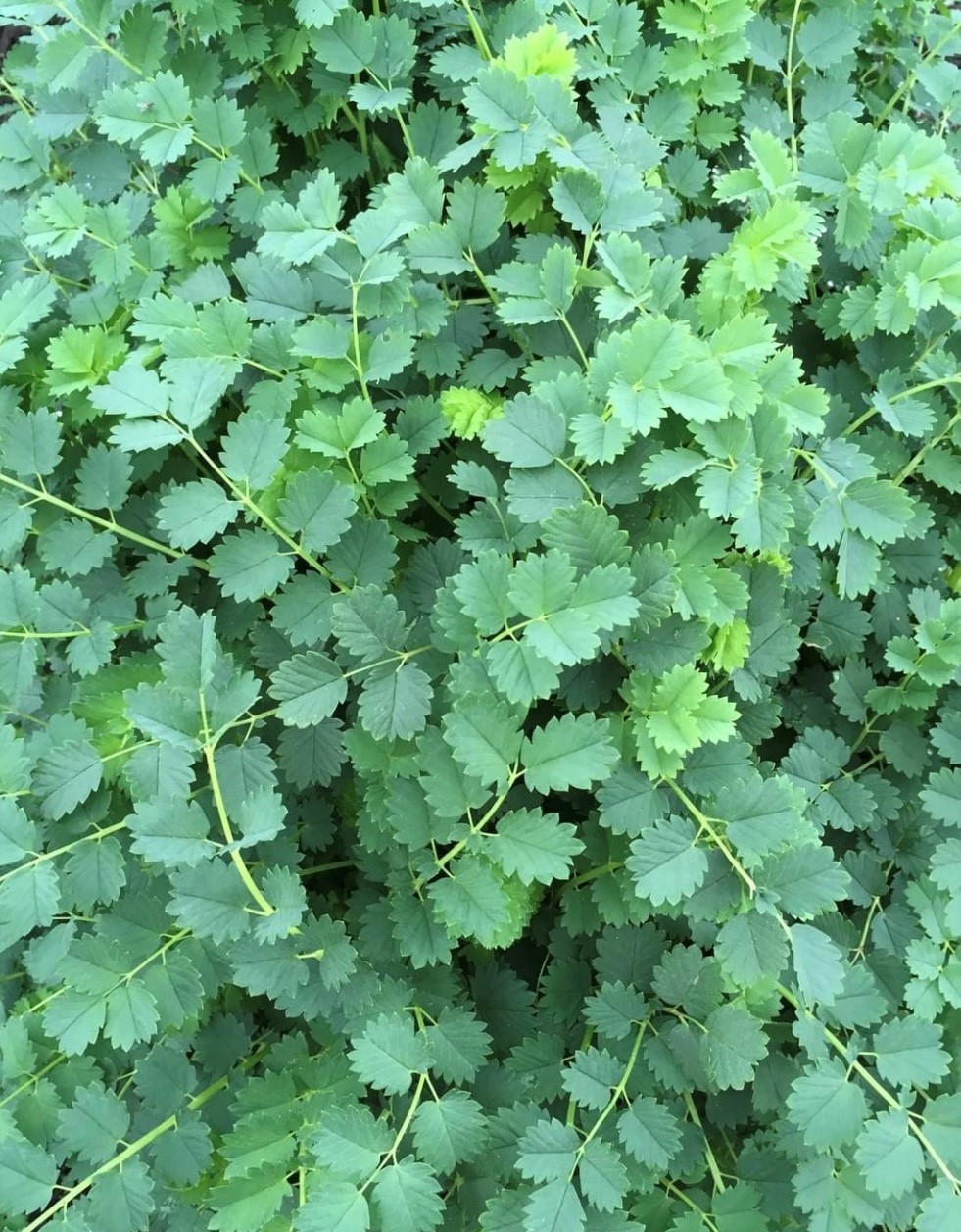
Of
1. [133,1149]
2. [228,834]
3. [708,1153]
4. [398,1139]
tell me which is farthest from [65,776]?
[708,1153]

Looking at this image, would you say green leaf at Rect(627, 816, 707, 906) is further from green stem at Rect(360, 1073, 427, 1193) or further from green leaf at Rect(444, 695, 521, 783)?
green stem at Rect(360, 1073, 427, 1193)

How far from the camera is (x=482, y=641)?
30.9 inches

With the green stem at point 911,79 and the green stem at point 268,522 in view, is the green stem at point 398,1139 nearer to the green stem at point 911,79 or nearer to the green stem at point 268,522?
the green stem at point 268,522

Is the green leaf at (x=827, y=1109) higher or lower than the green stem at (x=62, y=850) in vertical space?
higher

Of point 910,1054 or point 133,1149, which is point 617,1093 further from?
point 133,1149

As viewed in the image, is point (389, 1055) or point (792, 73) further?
point (792, 73)

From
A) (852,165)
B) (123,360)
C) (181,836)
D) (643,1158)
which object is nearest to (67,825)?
(181,836)

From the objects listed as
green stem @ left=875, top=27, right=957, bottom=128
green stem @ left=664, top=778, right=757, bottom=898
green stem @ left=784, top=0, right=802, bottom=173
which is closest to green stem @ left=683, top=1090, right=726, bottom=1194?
green stem @ left=664, top=778, right=757, bottom=898

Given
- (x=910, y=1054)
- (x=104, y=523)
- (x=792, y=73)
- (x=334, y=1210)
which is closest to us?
(x=334, y=1210)

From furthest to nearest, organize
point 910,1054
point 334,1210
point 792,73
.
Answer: point 792,73
point 910,1054
point 334,1210

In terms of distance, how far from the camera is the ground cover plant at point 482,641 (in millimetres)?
774

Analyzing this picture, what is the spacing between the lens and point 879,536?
90cm

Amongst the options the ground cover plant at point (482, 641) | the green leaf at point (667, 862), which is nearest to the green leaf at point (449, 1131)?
the ground cover plant at point (482, 641)

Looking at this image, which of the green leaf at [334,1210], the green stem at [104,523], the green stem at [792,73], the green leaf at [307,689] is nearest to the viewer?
the green leaf at [334,1210]
